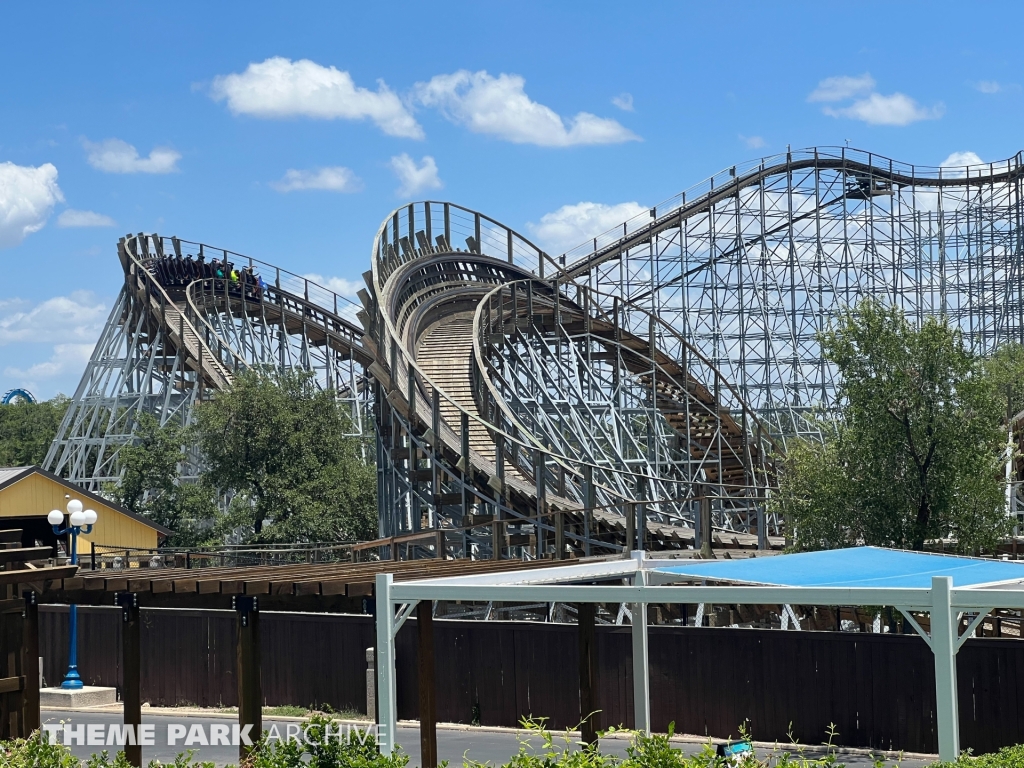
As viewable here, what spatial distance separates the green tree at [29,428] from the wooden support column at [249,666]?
195 feet

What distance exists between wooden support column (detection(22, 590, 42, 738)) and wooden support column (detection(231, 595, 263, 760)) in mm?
1693

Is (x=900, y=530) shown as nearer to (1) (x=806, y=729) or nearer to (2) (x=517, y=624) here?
(1) (x=806, y=729)

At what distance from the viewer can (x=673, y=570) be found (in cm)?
1032

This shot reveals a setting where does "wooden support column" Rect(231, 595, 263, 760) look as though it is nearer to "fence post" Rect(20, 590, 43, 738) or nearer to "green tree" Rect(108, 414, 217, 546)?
"fence post" Rect(20, 590, 43, 738)

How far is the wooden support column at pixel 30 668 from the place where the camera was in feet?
35.6

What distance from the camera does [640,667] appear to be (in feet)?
34.0

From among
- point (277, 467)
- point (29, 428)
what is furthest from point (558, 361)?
point (29, 428)

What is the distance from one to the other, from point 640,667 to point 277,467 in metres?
21.2

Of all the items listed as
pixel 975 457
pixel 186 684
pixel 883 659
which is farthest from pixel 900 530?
pixel 186 684

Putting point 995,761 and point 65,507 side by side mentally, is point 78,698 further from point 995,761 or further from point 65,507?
point 995,761

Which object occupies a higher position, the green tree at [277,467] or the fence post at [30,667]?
the green tree at [277,467]

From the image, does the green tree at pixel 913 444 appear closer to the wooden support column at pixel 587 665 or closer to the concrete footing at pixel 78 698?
the wooden support column at pixel 587 665

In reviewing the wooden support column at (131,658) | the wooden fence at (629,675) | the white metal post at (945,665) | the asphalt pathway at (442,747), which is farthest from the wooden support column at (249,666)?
the white metal post at (945,665)

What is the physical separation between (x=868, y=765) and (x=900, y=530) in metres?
3.78
